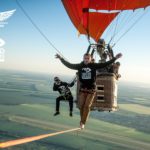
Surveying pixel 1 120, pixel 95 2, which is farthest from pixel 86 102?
pixel 1 120

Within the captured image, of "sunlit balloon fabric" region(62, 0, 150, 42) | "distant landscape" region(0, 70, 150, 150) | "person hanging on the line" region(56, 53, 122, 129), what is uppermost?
"sunlit balloon fabric" region(62, 0, 150, 42)

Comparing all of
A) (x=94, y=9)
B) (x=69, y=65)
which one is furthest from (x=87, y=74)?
(x=94, y=9)

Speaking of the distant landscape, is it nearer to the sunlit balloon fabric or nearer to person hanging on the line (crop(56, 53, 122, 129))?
the sunlit balloon fabric

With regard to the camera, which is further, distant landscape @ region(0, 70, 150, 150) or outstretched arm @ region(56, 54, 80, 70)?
distant landscape @ region(0, 70, 150, 150)

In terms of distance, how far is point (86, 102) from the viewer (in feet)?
27.0

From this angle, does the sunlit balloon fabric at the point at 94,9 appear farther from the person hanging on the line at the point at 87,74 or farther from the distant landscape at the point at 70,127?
the distant landscape at the point at 70,127

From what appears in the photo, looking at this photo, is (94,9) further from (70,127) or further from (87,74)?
(70,127)

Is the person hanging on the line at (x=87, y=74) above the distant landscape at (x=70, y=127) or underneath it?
above

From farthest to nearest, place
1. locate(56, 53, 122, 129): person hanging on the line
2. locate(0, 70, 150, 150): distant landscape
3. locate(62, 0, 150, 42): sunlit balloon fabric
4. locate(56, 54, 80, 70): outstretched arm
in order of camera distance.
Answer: locate(0, 70, 150, 150): distant landscape < locate(62, 0, 150, 42): sunlit balloon fabric < locate(56, 54, 80, 70): outstretched arm < locate(56, 53, 122, 129): person hanging on the line

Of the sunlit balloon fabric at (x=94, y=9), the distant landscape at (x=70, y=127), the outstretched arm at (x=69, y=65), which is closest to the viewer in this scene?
the outstretched arm at (x=69, y=65)

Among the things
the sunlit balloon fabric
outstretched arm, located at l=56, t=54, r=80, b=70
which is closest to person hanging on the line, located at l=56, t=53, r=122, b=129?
outstretched arm, located at l=56, t=54, r=80, b=70

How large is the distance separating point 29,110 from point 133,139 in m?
45.7

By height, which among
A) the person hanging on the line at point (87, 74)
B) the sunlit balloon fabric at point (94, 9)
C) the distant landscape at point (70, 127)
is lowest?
the distant landscape at point (70, 127)

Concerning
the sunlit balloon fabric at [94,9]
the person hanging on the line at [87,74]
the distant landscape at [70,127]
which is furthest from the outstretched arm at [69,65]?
the distant landscape at [70,127]
